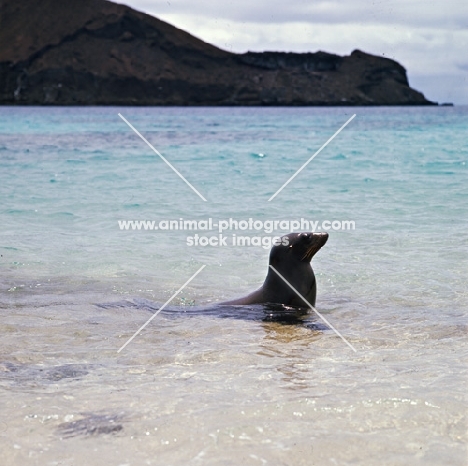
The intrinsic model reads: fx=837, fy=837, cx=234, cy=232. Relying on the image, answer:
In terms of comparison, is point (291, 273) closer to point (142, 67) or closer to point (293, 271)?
point (293, 271)

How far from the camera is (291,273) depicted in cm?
646

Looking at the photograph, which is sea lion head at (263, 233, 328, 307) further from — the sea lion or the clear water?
the clear water

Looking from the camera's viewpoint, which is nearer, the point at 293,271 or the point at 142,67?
the point at 293,271

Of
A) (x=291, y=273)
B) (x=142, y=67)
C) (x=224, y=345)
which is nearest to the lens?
(x=224, y=345)

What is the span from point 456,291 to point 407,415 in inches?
134

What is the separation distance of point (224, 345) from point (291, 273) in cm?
144

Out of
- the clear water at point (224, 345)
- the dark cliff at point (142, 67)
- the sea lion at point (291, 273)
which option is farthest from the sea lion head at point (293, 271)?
the dark cliff at point (142, 67)

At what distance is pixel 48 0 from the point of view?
152 meters

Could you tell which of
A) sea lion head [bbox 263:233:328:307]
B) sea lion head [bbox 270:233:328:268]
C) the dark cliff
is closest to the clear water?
sea lion head [bbox 263:233:328:307]

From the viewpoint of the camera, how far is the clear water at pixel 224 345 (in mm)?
3520

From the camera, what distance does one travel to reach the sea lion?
639 centimetres

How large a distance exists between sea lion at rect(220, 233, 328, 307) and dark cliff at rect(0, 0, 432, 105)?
408ft

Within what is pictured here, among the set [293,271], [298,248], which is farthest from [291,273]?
[298,248]

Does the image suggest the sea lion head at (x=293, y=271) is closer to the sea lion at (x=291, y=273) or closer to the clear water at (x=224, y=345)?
the sea lion at (x=291, y=273)
